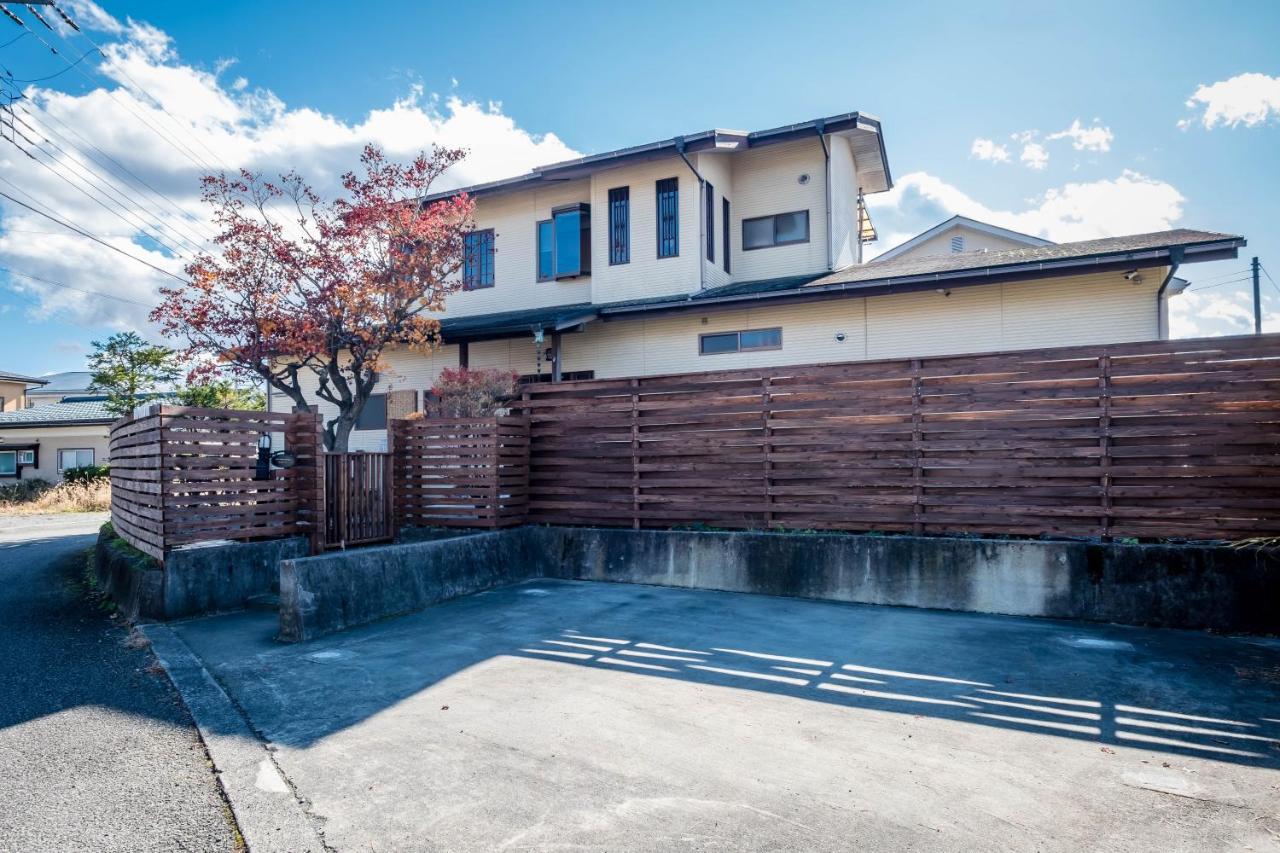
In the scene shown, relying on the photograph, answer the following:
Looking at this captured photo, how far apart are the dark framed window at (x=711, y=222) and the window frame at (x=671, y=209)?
0.62m

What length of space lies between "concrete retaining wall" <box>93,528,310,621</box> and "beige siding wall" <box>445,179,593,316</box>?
974 cm

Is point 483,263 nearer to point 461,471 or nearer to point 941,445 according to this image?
point 461,471

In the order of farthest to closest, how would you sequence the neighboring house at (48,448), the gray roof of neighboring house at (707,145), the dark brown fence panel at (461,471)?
the neighboring house at (48,448) < the gray roof of neighboring house at (707,145) < the dark brown fence panel at (461,471)

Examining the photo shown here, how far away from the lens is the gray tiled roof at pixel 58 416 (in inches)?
1228

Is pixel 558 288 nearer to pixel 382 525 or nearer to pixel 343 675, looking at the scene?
pixel 382 525

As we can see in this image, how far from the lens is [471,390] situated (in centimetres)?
1292

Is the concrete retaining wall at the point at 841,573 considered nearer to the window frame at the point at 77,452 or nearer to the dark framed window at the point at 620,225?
the dark framed window at the point at 620,225

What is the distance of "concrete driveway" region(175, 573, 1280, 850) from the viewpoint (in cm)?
303

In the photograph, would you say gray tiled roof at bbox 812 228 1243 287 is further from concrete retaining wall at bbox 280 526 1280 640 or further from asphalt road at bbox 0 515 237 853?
asphalt road at bbox 0 515 237 853

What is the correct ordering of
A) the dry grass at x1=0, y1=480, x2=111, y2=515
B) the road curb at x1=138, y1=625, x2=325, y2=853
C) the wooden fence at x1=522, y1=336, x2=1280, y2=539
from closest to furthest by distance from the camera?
the road curb at x1=138, y1=625, x2=325, y2=853
the wooden fence at x1=522, y1=336, x2=1280, y2=539
the dry grass at x1=0, y1=480, x2=111, y2=515

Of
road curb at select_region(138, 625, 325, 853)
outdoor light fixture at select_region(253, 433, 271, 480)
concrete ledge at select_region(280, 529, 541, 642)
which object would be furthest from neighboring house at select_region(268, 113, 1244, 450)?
road curb at select_region(138, 625, 325, 853)

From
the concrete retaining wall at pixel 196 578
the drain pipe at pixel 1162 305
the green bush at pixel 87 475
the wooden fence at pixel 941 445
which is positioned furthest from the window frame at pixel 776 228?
the green bush at pixel 87 475

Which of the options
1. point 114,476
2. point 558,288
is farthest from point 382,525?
point 558,288

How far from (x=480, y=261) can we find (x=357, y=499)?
1029cm
